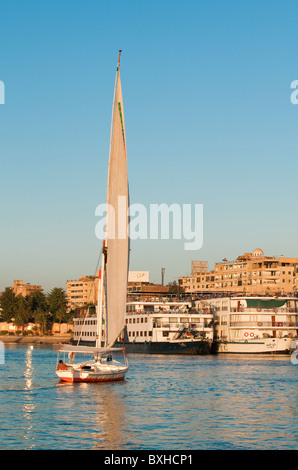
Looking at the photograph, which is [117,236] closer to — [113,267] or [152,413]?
[113,267]

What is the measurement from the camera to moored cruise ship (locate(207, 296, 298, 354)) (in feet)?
363

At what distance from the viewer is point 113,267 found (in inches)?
2454

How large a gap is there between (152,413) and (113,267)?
21.2m

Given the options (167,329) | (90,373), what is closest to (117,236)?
(90,373)

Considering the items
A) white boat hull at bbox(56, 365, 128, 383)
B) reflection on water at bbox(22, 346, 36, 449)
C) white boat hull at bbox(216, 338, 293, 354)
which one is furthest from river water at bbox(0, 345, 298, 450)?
white boat hull at bbox(216, 338, 293, 354)

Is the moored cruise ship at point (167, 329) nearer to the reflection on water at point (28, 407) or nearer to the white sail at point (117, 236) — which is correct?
the reflection on water at point (28, 407)

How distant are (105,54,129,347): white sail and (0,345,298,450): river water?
574 cm

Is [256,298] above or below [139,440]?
above

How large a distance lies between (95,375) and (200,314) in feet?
217

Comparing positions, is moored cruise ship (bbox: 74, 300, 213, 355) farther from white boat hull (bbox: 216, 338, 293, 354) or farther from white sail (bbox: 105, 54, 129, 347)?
white sail (bbox: 105, 54, 129, 347)

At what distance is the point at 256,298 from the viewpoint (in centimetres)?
11531
